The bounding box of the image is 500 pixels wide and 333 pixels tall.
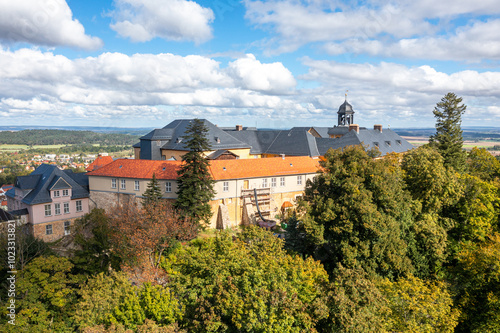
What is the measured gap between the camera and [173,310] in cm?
1822

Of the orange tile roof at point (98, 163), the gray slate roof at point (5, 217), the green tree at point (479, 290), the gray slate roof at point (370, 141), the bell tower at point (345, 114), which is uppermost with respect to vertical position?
the bell tower at point (345, 114)

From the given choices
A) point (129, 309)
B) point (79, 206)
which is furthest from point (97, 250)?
point (79, 206)

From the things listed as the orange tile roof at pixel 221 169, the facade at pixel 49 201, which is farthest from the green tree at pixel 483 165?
the facade at pixel 49 201

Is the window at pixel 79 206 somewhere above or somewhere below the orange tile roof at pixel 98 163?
below

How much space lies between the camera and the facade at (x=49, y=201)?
39.9 meters

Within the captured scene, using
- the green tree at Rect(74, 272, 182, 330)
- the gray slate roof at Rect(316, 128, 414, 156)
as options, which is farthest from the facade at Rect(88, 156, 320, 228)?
the green tree at Rect(74, 272, 182, 330)

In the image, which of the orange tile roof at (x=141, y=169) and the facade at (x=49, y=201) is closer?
the facade at (x=49, y=201)

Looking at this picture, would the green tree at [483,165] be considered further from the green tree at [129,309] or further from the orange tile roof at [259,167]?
the green tree at [129,309]

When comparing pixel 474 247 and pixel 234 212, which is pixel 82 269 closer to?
pixel 234 212

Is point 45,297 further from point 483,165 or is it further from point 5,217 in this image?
point 483,165

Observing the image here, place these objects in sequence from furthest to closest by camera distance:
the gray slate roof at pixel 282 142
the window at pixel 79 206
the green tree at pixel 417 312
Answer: the gray slate roof at pixel 282 142, the window at pixel 79 206, the green tree at pixel 417 312

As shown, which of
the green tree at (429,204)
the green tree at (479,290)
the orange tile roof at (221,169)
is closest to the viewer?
the green tree at (479,290)

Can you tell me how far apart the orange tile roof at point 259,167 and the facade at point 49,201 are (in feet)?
59.2

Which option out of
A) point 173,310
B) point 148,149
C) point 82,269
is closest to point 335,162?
point 173,310
